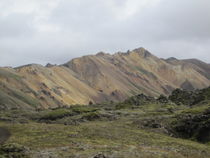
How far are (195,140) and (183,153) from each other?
2657 centimetres

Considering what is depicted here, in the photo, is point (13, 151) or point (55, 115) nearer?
point (13, 151)

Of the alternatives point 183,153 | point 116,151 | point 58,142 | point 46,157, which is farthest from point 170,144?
point 46,157

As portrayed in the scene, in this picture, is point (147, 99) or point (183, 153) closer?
point (183, 153)

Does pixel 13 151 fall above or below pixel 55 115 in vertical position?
below

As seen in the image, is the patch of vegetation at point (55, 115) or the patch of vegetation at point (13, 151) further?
the patch of vegetation at point (55, 115)

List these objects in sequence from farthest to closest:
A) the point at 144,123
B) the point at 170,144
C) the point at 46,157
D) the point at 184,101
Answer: the point at 184,101 → the point at 144,123 → the point at 170,144 → the point at 46,157

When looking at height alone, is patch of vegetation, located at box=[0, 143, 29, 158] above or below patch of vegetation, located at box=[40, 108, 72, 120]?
below

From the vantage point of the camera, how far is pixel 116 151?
1858 inches

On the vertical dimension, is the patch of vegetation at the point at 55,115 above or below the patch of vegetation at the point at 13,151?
above

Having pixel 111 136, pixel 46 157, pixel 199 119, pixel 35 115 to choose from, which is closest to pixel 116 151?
pixel 46 157

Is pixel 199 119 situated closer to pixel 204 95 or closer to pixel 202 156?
pixel 202 156

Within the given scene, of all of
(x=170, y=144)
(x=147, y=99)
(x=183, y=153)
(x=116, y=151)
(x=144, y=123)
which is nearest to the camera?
(x=116, y=151)

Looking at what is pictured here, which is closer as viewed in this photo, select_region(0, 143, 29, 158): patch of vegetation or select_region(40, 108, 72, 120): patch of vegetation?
select_region(0, 143, 29, 158): patch of vegetation

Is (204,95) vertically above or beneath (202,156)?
above
